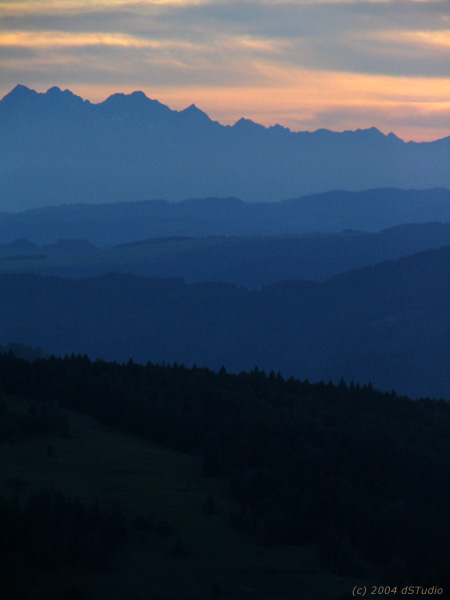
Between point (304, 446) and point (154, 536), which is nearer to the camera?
point (154, 536)

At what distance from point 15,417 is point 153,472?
1000 cm

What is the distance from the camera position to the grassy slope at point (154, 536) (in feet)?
109

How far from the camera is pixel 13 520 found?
3522 cm

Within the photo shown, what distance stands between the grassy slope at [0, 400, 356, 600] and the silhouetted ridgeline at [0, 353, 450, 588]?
144 centimetres

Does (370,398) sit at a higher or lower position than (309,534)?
higher

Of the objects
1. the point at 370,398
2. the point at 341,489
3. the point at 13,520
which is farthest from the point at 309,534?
the point at 370,398

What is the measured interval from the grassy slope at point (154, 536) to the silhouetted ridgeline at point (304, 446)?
1.44 m

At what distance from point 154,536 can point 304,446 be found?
15284mm

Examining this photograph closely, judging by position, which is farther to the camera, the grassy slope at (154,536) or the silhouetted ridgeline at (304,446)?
the silhouetted ridgeline at (304,446)

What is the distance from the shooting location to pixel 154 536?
3784 centimetres

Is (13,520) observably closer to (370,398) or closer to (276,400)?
(276,400)

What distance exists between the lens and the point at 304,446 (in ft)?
167

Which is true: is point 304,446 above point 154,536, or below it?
above

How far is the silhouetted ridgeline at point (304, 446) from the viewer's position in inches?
1662
